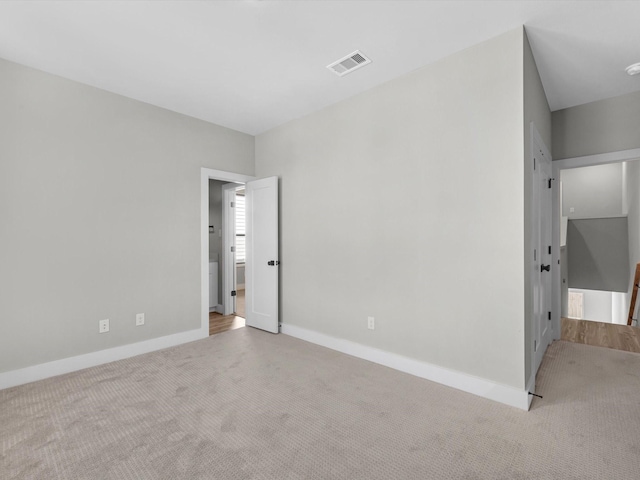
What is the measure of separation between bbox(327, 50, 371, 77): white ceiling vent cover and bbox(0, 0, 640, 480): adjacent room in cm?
2

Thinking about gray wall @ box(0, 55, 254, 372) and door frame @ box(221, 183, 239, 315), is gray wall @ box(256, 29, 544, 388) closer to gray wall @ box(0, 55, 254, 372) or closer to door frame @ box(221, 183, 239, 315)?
gray wall @ box(0, 55, 254, 372)

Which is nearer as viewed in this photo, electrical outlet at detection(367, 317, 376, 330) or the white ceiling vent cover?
the white ceiling vent cover

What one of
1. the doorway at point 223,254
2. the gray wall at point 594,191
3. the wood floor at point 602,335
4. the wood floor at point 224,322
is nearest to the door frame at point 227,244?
the doorway at point 223,254

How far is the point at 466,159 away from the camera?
102 inches

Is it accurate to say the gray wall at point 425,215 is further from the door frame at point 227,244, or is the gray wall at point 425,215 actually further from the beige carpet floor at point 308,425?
the door frame at point 227,244

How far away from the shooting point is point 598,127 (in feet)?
11.4

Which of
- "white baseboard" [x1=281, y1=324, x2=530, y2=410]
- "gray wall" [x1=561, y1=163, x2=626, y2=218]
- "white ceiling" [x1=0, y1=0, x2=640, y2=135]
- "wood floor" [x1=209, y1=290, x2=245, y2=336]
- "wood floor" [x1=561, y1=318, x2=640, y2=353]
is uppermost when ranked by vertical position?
"white ceiling" [x1=0, y1=0, x2=640, y2=135]

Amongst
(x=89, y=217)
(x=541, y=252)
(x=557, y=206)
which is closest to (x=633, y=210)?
(x=557, y=206)

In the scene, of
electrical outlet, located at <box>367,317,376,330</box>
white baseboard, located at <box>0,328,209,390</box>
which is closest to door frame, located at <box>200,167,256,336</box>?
white baseboard, located at <box>0,328,209,390</box>

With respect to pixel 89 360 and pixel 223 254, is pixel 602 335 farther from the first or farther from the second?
pixel 89 360

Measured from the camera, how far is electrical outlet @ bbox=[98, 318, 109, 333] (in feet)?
10.3

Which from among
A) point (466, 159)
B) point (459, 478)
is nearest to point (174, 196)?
point (466, 159)

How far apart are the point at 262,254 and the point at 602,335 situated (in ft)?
15.1

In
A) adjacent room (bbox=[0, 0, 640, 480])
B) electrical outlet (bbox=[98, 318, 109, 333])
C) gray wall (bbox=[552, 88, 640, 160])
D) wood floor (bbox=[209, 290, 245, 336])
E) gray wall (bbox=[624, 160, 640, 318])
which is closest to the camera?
adjacent room (bbox=[0, 0, 640, 480])
